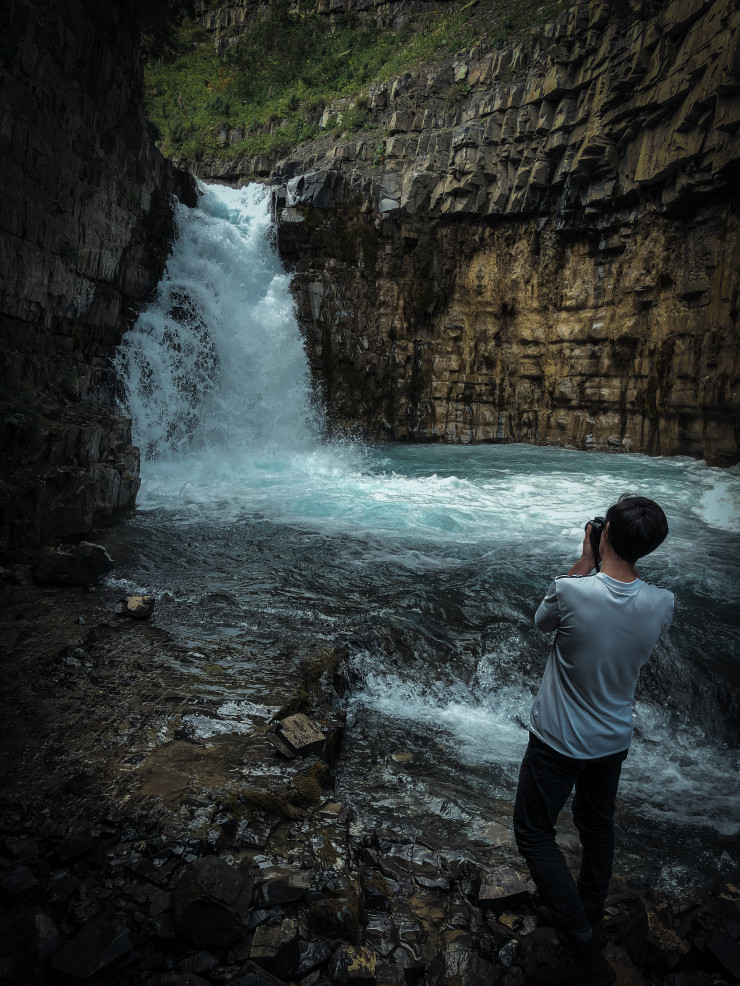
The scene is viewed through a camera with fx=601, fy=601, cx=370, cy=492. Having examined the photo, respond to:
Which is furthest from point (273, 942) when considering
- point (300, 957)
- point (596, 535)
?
point (596, 535)

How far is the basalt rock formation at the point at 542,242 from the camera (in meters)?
14.4

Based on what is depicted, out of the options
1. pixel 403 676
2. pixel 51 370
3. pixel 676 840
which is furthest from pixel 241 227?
pixel 676 840

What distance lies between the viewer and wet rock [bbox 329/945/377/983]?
2.29m

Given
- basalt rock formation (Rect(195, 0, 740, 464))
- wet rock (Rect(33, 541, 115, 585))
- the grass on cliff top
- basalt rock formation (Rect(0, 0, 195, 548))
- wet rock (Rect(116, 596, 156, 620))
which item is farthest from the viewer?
the grass on cliff top

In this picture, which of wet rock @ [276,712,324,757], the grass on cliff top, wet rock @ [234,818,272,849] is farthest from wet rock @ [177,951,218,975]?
the grass on cliff top

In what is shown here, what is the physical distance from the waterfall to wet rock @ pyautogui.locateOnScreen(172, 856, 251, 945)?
1272 cm

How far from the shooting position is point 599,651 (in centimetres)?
237

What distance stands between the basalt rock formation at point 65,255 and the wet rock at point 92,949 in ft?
18.9

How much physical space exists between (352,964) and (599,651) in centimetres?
155

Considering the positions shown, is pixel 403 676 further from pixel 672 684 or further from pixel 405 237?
pixel 405 237

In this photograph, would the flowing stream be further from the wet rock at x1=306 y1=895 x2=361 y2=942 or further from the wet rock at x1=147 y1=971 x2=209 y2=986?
the wet rock at x1=147 y1=971 x2=209 y2=986

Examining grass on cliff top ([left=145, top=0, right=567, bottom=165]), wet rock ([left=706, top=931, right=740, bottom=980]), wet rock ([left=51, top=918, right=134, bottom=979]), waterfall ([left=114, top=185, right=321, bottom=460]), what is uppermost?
grass on cliff top ([left=145, top=0, right=567, bottom=165])

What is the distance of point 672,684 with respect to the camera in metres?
5.26

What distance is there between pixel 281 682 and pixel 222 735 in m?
0.85
